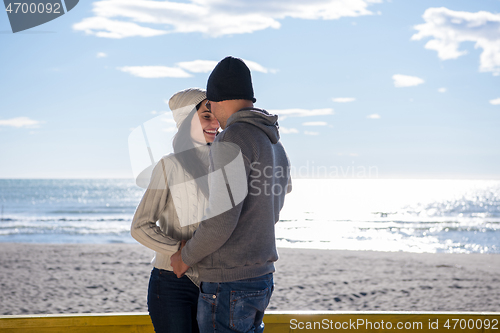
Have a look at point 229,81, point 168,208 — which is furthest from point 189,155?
point 229,81

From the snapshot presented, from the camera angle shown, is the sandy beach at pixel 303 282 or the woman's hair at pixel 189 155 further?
the sandy beach at pixel 303 282

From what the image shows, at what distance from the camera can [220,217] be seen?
1.18 metres

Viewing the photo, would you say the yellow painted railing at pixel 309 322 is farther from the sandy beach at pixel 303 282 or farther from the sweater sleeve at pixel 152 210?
the sandy beach at pixel 303 282

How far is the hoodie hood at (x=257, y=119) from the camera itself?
1286 mm

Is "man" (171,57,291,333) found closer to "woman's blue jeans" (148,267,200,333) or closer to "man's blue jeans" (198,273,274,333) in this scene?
"man's blue jeans" (198,273,274,333)

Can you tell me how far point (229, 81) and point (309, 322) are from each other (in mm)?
1346

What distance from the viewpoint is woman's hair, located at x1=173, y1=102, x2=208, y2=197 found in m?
1.49

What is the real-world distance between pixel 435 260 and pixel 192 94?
8577 millimetres

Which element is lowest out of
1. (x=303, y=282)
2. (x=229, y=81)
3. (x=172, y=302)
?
(x=303, y=282)

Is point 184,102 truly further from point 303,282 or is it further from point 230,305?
point 303,282

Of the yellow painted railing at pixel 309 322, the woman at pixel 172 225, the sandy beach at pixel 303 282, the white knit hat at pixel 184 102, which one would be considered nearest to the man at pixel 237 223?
the woman at pixel 172 225

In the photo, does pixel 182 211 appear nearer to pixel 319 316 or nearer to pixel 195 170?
pixel 195 170

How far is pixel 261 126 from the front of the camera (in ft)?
4.23

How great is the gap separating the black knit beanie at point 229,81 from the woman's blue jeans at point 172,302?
0.67 metres
